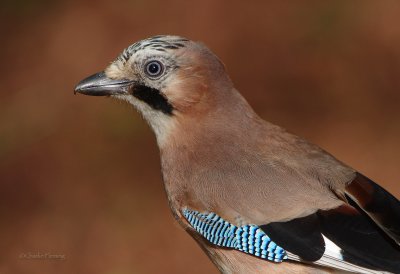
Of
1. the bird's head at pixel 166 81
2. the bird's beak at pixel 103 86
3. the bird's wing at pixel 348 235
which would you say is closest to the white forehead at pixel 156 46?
the bird's head at pixel 166 81

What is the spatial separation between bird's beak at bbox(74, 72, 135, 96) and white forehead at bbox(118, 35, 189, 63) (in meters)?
0.12

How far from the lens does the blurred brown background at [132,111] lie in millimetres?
7531

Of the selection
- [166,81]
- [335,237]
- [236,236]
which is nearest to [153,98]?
[166,81]

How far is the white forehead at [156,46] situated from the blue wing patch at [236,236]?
0.82 metres

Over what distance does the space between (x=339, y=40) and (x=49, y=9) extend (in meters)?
3.22

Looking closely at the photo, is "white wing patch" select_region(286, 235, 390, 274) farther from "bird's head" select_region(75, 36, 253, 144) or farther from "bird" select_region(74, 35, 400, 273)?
"bird's head" select_region(75, 36, 253, 144)

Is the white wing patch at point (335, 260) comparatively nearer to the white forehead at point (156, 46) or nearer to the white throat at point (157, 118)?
the white throat at point (157, 118)

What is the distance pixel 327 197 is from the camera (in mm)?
4055

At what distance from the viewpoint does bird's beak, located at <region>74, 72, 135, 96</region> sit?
449 cm

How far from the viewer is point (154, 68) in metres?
4.41

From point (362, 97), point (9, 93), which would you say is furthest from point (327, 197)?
point (9, 93)

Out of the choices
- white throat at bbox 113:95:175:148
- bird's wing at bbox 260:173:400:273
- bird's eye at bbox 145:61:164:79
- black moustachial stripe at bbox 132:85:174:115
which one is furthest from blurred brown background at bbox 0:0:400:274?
bird's wing at bbox 260:173:400:273

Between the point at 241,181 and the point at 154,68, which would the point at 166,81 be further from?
the point at 241,181

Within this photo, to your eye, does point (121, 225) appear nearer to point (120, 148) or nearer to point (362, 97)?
point (120, 148)
